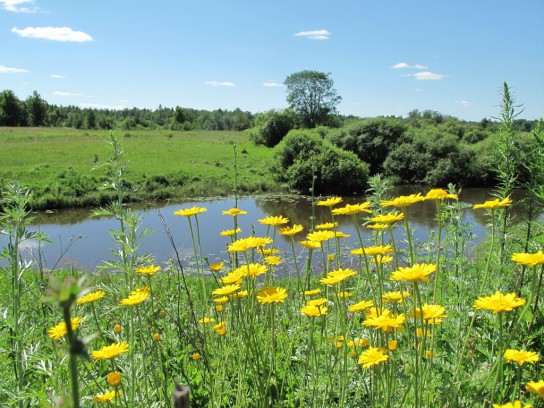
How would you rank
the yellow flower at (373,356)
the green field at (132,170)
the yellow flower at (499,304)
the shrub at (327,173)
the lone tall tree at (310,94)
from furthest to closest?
1. the lone tall tree at (310,94)
2. the shrub at (327,173)
3. the green field at (132,170)
4. the yellow flower at (373,356)
5. the yellow flower at (499,304)

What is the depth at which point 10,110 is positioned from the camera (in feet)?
186

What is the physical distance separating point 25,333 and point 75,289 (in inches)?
62.5

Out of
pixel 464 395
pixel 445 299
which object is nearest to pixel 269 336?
pixel 464 395

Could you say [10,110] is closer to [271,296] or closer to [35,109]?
[35,109]

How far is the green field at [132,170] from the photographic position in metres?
20.5

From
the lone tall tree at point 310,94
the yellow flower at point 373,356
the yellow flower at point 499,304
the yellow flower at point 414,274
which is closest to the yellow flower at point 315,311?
the yellow flower at point 373,356

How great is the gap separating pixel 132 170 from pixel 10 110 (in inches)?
1658

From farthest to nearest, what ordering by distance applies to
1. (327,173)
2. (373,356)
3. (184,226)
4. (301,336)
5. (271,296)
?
(327,173)
(184,226)
(301,336)
(271,296)
(373,356)

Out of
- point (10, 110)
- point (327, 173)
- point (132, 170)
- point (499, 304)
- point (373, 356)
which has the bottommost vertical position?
point (132, 170)

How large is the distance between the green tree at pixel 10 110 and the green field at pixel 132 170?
25.9m

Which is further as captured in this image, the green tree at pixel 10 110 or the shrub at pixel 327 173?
the green tree at pixel 10 110

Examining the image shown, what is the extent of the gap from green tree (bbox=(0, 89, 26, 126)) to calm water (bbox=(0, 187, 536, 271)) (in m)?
45.0

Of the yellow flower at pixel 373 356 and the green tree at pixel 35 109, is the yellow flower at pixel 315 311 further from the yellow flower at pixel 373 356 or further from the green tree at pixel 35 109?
the green tree at pixel 35 109

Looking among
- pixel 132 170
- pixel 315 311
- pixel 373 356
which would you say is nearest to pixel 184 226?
pixel 132 170
